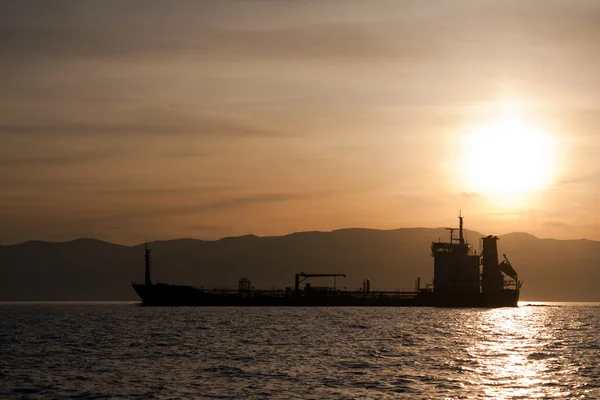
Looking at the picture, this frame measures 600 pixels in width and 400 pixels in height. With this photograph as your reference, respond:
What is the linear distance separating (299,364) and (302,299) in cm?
11741

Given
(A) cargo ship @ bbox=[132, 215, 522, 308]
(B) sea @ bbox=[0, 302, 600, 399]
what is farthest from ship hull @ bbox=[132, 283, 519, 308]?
(B) sea @ bbox=[0, 302, 600, 399]

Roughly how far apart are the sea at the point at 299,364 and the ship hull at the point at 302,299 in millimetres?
70184

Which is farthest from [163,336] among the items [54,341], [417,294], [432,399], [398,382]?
[417,294]

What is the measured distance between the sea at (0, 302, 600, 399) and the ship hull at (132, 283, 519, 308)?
230ft

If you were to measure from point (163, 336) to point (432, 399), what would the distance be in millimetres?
46877

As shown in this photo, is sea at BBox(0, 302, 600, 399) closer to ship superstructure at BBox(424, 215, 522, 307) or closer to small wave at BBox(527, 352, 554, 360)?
small wave at BBox(527, 352, 554, 360)

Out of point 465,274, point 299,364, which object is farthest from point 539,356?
point 465,274

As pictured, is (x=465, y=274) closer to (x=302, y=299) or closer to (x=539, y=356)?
(x=302, y=299)

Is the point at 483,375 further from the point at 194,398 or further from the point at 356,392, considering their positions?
the point at 194,398

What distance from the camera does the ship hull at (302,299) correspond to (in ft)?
524

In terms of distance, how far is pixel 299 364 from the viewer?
5450 cm

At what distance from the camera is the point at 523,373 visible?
49.1m

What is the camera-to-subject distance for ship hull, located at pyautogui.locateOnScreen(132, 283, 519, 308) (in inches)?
6293

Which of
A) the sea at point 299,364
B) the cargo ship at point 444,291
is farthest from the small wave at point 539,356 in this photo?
the cargo ship at point 444,291
